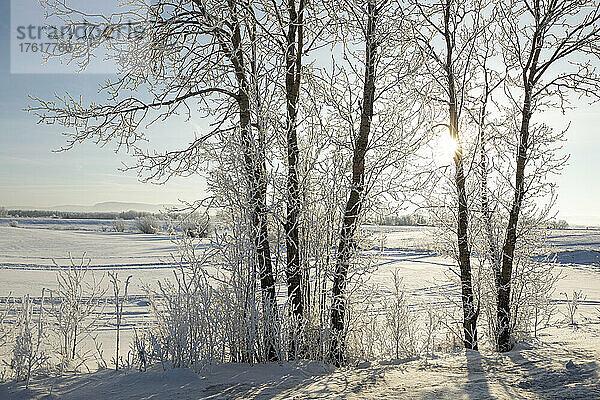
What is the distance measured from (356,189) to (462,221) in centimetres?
264

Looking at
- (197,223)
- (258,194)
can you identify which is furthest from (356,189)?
(197,223)

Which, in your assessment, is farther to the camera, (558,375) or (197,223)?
(197,223)

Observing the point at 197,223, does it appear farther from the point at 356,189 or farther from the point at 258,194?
the point at 356,189

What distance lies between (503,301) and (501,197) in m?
1.78

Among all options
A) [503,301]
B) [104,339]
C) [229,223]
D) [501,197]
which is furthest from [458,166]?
[104,339]

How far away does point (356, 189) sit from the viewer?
629 centimetres

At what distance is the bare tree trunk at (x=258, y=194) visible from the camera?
18.5 ft

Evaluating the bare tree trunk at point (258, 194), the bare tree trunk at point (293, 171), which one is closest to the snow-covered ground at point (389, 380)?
the bare tree trunk at point (258, 194)

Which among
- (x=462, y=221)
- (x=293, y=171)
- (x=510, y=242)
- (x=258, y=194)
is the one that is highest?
(x=293, y=171)

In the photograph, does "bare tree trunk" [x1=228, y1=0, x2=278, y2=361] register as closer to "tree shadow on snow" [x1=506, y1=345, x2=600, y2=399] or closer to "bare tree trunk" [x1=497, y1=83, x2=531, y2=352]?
"tree shadow on snow" [x1=506, y1=345, x2=600, y2=399]

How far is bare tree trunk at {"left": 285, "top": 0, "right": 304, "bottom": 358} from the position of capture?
607 centimetres

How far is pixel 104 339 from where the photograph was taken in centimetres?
826

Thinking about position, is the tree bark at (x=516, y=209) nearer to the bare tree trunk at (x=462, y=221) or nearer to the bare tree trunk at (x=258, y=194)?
the bare tree trunk at (x=462, y=221)

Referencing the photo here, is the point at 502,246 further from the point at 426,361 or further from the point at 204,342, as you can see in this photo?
the point at 204,342
